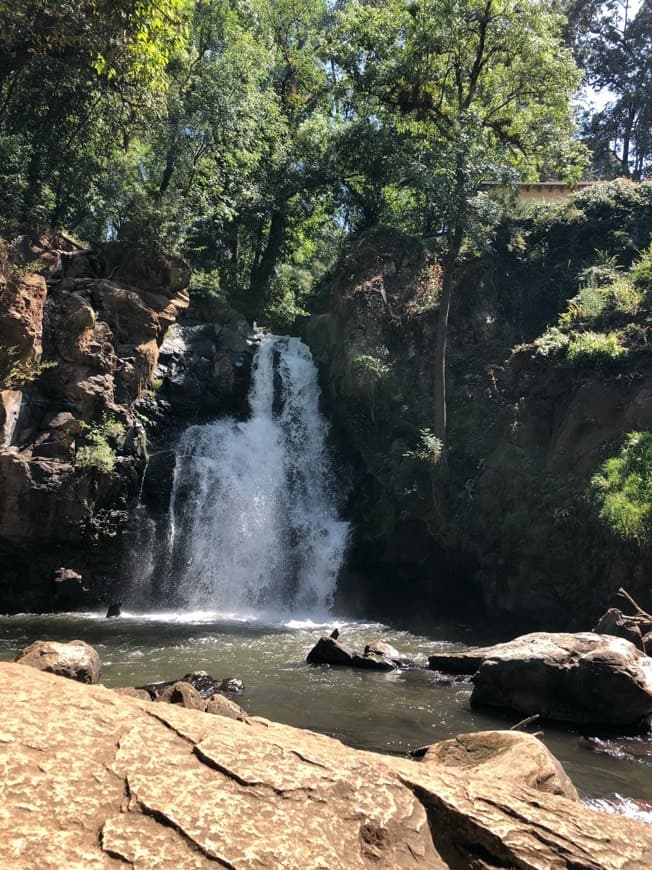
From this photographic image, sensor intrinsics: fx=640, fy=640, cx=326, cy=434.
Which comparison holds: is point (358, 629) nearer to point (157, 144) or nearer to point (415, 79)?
point (415, 79)

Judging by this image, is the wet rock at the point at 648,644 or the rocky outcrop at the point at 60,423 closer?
the wet rock at the point at 648,644

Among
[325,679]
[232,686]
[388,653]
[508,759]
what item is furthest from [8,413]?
[508,759]

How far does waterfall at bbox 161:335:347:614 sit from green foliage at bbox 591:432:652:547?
7.86 metres

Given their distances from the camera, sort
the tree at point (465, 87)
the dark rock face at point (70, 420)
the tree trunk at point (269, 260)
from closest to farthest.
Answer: the dark rock face at point (70, 420), the tree at point (465, 87), the tree trunk at point (269, 260)

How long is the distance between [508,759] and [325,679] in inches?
254

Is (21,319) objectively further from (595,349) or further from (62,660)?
(595,349)

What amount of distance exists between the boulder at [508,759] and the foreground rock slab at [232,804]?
1.17 m

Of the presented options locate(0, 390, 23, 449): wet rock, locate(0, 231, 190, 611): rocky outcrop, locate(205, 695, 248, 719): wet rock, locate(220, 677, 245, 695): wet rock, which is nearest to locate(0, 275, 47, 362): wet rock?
locate(0, 231, 190, 611): rocky outcrop

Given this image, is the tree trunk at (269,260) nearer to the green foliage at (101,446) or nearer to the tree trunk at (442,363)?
the tree trunk at (442,363)

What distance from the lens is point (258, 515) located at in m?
19.8

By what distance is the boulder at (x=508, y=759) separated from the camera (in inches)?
178

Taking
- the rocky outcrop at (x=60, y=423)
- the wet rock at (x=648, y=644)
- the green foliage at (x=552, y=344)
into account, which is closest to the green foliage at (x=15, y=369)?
the rocky outcrop at (x=60, y=423)

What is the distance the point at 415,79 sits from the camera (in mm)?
20625

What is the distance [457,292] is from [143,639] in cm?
1618
